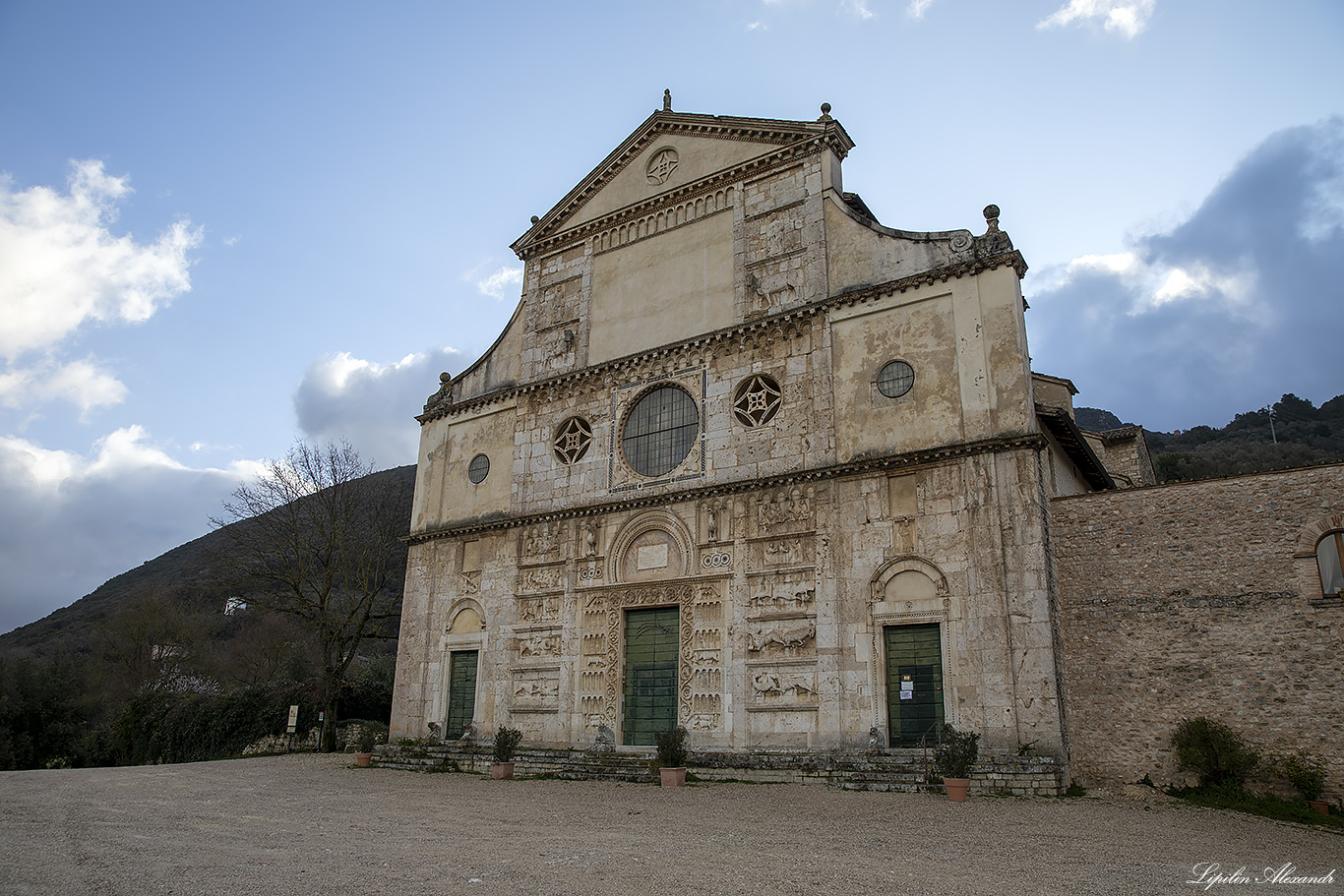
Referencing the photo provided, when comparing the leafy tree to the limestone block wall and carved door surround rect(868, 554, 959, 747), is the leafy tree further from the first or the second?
carved door surround rect(868, 554, 959, 747)

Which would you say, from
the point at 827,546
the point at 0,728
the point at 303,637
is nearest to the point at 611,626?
the point at 827,546

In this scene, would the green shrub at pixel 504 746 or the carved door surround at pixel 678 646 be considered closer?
the carved door surround at pixel 678 646

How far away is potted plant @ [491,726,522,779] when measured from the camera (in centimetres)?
1728

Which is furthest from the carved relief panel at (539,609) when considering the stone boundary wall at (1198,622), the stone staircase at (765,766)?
the stone boundary wall at (1198,622)

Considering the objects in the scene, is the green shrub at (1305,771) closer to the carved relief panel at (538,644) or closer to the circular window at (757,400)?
the circular window at (757,400)

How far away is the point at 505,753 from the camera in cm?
1766

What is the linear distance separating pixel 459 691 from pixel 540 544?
4.32 metres

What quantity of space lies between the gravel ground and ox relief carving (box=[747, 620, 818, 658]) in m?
2.63

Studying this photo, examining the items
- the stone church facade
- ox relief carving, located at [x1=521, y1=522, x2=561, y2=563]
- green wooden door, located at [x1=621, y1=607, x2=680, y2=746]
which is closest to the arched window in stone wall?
the stone church facade

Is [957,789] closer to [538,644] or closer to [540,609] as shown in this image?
[538,644]

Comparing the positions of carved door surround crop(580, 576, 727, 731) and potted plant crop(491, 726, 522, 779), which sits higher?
carved door surround crop(580, 576, 727, 731)

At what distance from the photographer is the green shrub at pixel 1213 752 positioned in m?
13.0

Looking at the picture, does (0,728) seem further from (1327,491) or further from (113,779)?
(1327,491)

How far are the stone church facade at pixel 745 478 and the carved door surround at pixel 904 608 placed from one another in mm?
51
